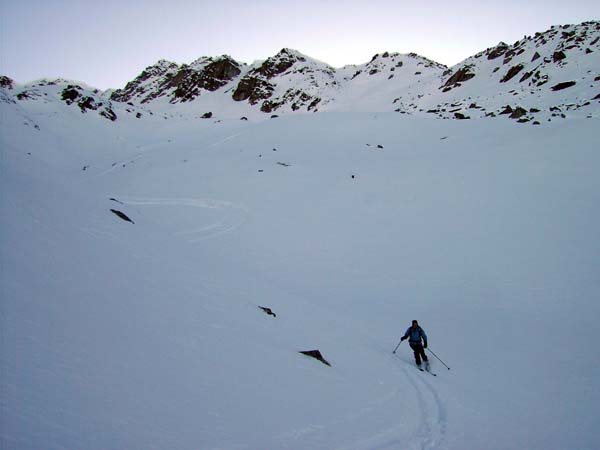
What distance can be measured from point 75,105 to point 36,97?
585 centimetres

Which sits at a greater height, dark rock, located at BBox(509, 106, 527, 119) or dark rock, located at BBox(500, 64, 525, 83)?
dark rock, located at BBox(500, 64, 525, 83)

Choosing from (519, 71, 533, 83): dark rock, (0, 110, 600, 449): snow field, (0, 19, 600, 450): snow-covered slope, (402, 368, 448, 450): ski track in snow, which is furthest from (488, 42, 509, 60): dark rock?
(402, 368, 448, 450): ski track in snow

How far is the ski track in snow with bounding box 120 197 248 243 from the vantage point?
61.0 ft

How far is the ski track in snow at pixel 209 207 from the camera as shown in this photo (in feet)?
61.0

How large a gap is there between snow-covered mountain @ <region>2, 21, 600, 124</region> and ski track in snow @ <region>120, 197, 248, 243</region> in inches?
1003

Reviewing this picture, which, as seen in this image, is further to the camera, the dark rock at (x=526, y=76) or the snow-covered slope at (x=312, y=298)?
the dark rock at (x=526, y=76)

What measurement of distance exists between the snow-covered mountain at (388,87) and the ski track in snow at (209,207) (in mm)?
25487

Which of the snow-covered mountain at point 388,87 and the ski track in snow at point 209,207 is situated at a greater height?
the snow-covered mountain at point 388,87

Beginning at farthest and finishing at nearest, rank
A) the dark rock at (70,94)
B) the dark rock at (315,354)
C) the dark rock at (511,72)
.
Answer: the dark rock at (511,72) → the dark rock at (70,94) → the dark rock at (315,354)

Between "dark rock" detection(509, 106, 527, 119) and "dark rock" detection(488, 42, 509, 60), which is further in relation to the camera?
"dark rock" detection(488, 42, 509, 60)

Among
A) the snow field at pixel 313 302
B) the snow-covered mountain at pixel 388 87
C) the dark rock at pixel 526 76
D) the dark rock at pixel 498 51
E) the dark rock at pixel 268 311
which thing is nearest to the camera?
the snow field at pixel 313 302

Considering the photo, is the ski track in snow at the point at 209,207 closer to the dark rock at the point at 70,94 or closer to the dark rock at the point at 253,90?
the dark rock at the point at 70,94

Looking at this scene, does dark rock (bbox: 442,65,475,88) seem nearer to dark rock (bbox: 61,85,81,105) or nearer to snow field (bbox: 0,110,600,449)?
snow field (bbox: 0,110,600,449)

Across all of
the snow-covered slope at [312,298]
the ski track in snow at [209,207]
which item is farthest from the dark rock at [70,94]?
the ski track in snow at [209,207]
